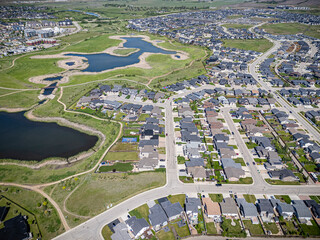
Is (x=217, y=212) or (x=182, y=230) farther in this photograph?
(x=217, y=212)

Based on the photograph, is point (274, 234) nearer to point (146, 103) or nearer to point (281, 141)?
point (281, 141)

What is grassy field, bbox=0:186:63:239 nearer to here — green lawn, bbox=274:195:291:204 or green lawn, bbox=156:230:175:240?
green lawn, bbox=156:230:175:240

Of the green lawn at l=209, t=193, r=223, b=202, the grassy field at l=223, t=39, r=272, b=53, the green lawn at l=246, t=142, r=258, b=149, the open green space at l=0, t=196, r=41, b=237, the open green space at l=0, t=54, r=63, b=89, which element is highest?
the grassy field at l=223, t=39, r=272, b=53

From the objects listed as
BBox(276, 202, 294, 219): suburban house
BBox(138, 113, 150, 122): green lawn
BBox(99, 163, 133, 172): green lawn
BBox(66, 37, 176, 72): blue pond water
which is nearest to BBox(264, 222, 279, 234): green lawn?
BBox(276, 202, 294, 219): suburban house

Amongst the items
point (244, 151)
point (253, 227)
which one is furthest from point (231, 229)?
point (244, 151)

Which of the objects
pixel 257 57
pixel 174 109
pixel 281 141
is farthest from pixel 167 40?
pixel 281 141

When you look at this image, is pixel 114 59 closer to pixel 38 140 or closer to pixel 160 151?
pixel 38 140

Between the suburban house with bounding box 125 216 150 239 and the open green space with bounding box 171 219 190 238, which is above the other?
the suburban house with bounding box 125 216 150 239
